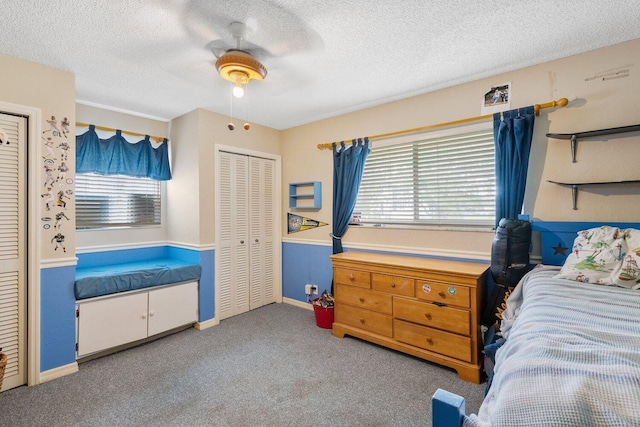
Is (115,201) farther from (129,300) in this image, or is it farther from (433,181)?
A: (433,181)

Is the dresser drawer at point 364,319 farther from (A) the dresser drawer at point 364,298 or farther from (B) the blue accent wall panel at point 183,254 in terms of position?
(B) the blue accent wall panel at point 183,254

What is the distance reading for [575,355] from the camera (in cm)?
88

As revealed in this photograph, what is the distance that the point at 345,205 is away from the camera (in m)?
3.44

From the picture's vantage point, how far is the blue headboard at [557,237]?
214cm

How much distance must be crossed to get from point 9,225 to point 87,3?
5.52 feet

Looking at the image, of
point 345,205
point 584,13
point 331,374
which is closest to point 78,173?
point 345,205

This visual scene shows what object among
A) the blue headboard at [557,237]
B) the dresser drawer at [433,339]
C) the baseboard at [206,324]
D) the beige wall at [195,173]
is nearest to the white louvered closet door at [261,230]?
the beige wall at [195,173]

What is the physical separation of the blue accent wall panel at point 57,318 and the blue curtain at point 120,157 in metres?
1.17

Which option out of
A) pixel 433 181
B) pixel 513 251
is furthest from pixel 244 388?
pixel 433 181

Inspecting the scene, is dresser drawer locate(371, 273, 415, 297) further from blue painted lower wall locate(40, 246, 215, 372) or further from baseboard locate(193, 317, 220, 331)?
blue painted lower wall locate(40, 246, 215, 372)

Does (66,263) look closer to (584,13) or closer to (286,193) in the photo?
(286,193)

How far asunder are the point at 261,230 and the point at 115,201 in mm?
1672

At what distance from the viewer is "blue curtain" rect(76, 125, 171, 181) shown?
10.0 ft

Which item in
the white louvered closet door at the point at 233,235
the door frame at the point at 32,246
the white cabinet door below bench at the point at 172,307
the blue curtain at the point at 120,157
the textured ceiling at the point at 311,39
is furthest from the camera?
the white louvered closet door at the point at 233,235
